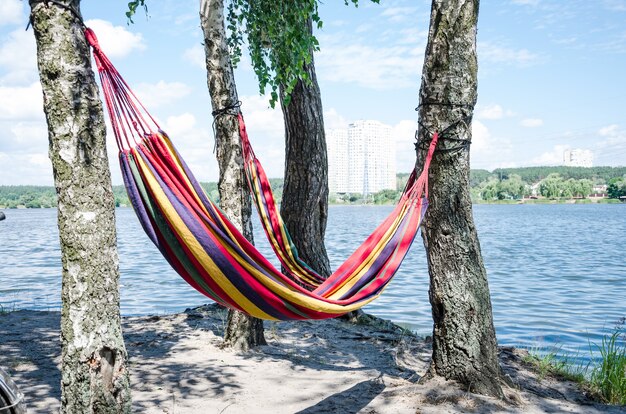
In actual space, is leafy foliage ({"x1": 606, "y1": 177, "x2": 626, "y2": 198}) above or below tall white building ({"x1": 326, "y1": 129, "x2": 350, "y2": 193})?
below

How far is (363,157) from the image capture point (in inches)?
3647

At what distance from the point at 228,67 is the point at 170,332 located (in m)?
2.09

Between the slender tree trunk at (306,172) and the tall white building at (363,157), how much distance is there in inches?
3333

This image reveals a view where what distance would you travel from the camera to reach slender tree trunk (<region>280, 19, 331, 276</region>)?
17.3ft

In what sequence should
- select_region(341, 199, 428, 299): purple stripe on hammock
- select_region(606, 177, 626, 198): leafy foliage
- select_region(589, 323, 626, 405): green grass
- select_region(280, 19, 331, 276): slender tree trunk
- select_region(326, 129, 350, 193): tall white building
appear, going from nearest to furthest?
1. select_region(341, 199, 428, 299): purple stripe on hammock
2. select_region(589, 323, 626, 405): green grass
3. select_region(280, 19, 331, 276): slender tree trunk
4. select_region(606, 177, 626, 198): leafy foliage
5. select_region(326, 129, 350, 193): tall white building

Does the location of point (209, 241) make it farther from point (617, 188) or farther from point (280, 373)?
point (617, 188)

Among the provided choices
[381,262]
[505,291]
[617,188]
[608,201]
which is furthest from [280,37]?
[608,201]

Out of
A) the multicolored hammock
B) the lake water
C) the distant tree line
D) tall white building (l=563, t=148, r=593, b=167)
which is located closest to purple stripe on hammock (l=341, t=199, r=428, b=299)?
the multicolored hammock

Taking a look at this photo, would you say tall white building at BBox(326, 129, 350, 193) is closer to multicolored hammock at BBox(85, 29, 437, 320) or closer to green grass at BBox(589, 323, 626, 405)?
green grass at BBox(589, 323, 626, 405)

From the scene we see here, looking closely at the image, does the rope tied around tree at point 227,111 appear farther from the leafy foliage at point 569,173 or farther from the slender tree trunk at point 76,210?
the leafy foliage at point 569,173

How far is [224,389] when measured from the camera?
3.24m

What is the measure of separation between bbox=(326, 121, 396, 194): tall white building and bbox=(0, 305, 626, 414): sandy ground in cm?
8539

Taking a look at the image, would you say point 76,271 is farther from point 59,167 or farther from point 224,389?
point 224,389

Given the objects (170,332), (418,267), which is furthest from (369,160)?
(170,332)
